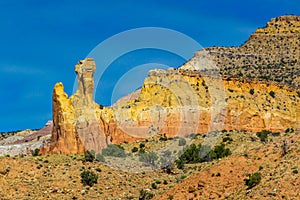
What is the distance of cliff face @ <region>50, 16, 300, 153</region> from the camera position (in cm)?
8262

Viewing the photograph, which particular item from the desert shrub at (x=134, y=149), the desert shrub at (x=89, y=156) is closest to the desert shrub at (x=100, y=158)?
the desert shrub at (x=89, y=156)

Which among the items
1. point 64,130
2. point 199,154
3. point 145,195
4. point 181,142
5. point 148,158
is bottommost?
point 145,195

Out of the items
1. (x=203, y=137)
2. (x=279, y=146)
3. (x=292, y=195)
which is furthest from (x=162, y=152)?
(x=292, y=195)

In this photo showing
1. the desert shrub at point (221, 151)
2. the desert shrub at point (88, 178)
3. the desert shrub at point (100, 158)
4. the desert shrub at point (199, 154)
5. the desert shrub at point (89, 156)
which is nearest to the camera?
the desert shrub at point (88, 178)

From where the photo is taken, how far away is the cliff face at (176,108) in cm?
8262

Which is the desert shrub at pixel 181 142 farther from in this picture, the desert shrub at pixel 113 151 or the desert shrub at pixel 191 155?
the desert shrub at pixel 113 151

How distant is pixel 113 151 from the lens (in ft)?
270

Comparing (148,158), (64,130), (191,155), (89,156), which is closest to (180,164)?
(191,155)

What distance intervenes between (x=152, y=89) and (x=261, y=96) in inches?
716

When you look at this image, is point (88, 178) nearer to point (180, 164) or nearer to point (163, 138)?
point (180, 164)

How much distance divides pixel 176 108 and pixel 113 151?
18630 mm

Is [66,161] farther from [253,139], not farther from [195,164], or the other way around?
[253,139]

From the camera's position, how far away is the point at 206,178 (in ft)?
188

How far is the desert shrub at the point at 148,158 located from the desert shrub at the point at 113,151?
2.04 m
